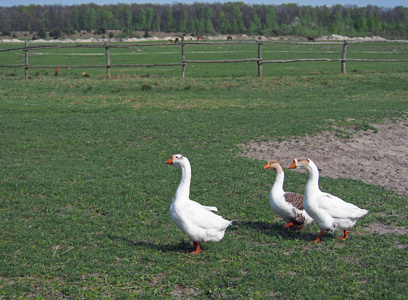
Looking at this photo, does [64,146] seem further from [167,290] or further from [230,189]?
[167,290]

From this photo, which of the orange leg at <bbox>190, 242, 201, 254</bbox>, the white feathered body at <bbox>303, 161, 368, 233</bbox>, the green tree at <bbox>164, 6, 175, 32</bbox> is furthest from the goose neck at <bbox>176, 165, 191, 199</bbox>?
the green tree at <bbox>164, 6, 175, 32</bbox>

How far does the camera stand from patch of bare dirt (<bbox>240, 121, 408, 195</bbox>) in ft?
35.1

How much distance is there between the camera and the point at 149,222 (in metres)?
7.67

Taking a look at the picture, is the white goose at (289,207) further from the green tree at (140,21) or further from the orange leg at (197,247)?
the green tree at (140,21)

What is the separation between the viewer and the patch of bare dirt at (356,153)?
1071cm

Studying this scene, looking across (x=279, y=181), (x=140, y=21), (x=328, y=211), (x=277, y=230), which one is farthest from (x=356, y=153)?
(x=140, y=21)

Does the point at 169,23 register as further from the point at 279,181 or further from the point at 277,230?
the point at 277,230

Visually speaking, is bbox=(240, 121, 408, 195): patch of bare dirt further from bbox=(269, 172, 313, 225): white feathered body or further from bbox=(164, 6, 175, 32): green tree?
bbox=(164, 6, 175, 32): green tree

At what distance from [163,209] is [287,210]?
7.32ft

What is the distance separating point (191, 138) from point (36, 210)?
5.94m

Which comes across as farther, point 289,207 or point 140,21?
point 140,21

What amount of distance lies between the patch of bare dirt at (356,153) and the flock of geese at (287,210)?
3.40 metres

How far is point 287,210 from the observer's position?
7.19 meters

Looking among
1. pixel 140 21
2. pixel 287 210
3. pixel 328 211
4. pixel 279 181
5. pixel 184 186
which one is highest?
pixel 140 21
